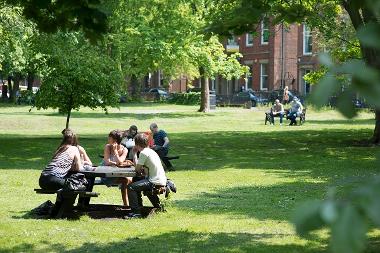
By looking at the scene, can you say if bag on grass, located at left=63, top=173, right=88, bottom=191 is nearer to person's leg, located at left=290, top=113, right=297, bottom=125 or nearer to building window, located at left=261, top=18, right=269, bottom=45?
building window, located at left=261, top=18, right=269, bottom=45

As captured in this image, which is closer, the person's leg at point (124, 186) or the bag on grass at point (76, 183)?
the bag on grass at point (76, 183)

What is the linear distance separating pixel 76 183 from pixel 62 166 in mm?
368

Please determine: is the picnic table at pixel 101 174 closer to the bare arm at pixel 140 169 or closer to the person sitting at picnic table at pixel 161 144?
the bare arm at pixel 140 169

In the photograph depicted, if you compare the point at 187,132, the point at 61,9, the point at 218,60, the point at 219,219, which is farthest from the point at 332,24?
the point at 218,60

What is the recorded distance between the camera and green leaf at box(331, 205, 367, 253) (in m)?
1.33

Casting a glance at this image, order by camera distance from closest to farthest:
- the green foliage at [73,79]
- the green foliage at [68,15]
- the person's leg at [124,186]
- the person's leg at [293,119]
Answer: the green foliage at [68,15], the person's leg at [124,186], the green foliage at [73,79], the person's leg at [293,119]

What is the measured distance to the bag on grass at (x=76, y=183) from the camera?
9.98 m

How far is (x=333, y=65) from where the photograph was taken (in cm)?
165

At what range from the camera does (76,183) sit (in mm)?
10164

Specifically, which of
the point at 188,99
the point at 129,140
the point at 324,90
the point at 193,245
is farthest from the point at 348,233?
the point at 188,99

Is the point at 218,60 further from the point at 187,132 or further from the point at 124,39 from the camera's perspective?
the point at 187,132

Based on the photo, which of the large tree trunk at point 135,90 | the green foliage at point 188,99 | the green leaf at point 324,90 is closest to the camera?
the green leaf at point 324,90

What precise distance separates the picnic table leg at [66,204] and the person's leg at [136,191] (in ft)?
2.71

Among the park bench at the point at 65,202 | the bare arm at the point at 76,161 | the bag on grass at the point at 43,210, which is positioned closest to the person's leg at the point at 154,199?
the park bench at the point at 65,202
